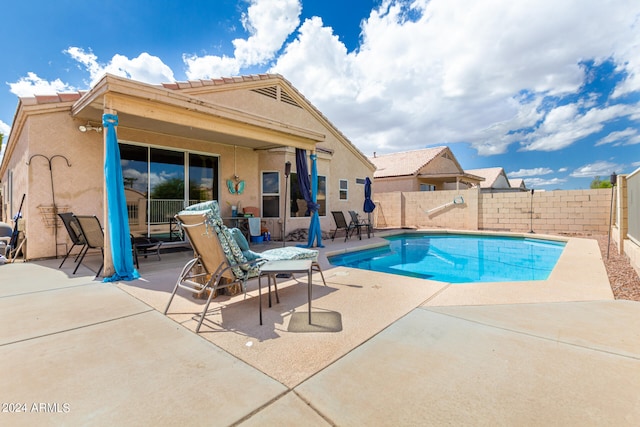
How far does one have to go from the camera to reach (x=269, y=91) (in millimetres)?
10750

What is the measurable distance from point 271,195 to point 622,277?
9187 millimetres

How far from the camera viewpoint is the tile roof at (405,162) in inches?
822

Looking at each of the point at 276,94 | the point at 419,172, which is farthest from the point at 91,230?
the point at 419,172

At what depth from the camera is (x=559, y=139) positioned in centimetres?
3656

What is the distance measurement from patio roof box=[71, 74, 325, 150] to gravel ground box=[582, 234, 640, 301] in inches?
279

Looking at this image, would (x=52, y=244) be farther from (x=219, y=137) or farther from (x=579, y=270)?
(x=579, y=270)

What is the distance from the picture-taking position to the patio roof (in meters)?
4.87

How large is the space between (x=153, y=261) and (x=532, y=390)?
271 inches

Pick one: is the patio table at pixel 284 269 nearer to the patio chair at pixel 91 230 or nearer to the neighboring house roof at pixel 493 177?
the patio chair at pixel 91 230

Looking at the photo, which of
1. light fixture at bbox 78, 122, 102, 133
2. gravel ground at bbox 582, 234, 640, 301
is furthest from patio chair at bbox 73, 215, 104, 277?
gravel ground at bbox 582, 234, 640, 301

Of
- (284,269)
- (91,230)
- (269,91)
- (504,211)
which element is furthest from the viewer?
(504,211)

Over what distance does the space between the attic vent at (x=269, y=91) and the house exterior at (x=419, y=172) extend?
Answer: 12.4 meters

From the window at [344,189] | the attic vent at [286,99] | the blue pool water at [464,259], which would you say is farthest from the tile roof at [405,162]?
the attic vent at [286,99]

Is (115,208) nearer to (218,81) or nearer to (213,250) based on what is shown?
(213,250)
